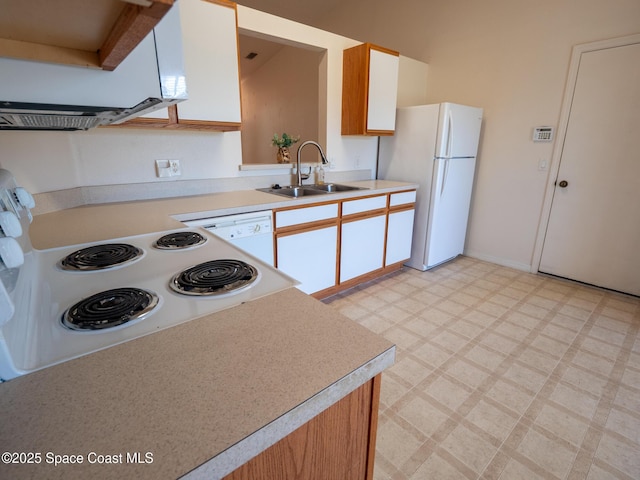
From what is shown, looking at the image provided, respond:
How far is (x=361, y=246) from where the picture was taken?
2.79 meters

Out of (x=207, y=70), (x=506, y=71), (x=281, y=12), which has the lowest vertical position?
(x=207, y=70)

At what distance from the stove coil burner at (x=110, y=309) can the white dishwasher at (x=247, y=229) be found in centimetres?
99

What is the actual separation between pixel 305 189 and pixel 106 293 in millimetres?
2133

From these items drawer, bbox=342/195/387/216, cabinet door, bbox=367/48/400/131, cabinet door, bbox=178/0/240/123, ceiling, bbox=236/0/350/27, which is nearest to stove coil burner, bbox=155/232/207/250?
cabinet door, bbox=178/0/240/123

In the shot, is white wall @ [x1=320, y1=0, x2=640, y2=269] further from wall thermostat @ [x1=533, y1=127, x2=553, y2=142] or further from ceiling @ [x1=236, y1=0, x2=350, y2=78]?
ceiling @ [x1=236, y1=0, x2=350, y2=78]

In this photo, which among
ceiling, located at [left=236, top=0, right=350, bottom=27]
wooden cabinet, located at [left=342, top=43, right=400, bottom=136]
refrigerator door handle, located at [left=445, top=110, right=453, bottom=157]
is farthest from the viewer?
ceiling, located at [left=236, top=0, right=350, bottom=27]

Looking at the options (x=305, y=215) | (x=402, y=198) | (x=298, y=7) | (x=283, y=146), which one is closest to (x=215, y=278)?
(x=305, y=215)

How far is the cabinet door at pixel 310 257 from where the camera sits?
7.36 ft

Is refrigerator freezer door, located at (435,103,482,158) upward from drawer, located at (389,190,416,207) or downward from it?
upward

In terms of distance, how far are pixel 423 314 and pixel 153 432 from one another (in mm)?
2334

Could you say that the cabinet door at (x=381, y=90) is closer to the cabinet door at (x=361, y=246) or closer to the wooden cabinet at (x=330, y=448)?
the cabinet door at (x=361, y=246)

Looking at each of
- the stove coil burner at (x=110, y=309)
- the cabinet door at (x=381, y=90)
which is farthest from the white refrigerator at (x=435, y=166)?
the stove coil burner at (x=110, y=309)

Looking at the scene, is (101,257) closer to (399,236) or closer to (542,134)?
(399,236)

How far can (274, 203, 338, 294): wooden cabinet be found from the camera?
2197mm
